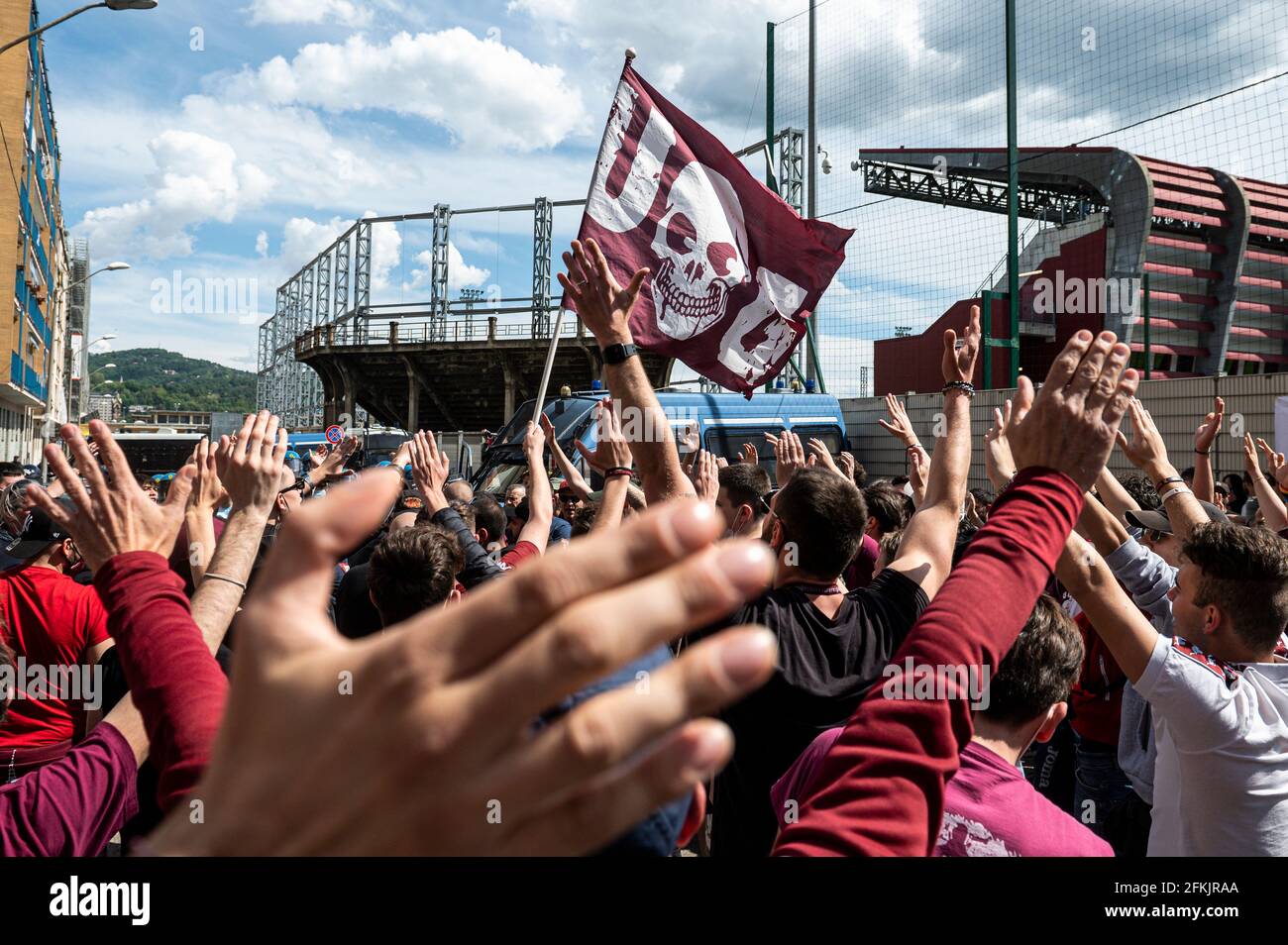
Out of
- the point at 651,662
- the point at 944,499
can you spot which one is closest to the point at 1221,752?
the point at 944,499

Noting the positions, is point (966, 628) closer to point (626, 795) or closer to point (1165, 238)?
point (626, 795)

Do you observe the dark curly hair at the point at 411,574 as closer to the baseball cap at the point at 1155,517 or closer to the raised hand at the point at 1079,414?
the raised hand at the point at 1079,414

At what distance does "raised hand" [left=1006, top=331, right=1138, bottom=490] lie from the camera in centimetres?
145

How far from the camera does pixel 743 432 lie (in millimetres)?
13945

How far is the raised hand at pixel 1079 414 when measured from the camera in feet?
4.75

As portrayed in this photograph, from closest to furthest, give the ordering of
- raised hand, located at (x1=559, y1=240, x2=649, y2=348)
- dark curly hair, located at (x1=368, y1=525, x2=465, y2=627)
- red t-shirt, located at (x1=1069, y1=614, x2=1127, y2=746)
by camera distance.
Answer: raised hand, located at (x1=559, y1=240, x2=649, y2=348), dark curly hair, located at (x1=368, y1=525, x2=465, y2=627), red t-shirt, located at (x1=1069, y1=614, x2=1127, y2=746)

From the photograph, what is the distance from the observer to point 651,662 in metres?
1.08

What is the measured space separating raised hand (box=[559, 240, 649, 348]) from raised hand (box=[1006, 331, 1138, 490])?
4.59ft

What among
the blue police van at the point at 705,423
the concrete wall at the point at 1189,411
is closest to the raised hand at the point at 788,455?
the concrete wall at the point at 1189,411

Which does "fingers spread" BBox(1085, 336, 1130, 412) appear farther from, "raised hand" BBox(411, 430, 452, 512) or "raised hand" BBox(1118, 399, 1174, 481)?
"raised hand" BBox(411, 430, 452, 512)

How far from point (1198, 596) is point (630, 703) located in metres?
2.44

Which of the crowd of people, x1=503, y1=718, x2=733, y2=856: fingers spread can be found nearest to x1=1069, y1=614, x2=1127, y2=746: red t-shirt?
the crowd of people
